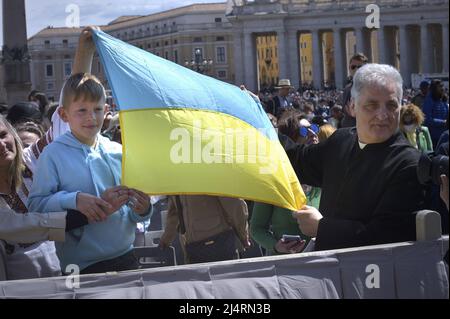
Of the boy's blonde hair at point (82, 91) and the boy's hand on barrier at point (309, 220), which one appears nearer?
the boy's hand on barrier at point (309, 220)

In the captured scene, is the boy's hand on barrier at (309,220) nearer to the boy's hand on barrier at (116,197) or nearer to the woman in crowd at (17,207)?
the boy's hand on barrier at (116,197)

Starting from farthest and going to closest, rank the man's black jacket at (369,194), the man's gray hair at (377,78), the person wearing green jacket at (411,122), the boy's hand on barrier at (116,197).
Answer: the person wearing green jacket at (411,122), the boy's hand on barrier at (116,197), the man's gray hair at (377,78), the man's black jacket at (369,194)

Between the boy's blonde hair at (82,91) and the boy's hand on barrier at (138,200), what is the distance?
0.46 m

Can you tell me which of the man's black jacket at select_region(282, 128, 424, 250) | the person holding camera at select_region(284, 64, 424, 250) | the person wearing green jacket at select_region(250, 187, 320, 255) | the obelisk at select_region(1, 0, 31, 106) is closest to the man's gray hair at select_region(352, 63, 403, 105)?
the person holding camera at select_region(284, 64, 424, 250)

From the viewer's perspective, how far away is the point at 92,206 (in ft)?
11.2

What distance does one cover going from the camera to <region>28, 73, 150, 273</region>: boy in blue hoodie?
360cm

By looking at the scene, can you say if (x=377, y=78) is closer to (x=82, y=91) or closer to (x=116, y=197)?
(x=116, y=197)

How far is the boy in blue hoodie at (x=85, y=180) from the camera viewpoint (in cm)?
360

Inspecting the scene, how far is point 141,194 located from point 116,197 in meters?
0.11

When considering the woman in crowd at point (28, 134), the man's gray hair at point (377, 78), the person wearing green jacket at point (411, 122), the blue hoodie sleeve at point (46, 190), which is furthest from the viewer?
the person wearing green jacket at point (411, 122)

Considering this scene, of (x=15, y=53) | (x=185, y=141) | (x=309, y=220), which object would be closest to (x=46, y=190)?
(x=185, y=141)

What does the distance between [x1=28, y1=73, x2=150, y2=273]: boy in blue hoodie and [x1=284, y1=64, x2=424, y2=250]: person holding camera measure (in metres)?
0.75

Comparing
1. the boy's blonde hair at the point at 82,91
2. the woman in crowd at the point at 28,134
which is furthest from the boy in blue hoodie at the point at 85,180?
the woman in crowd at the point at 28,134
